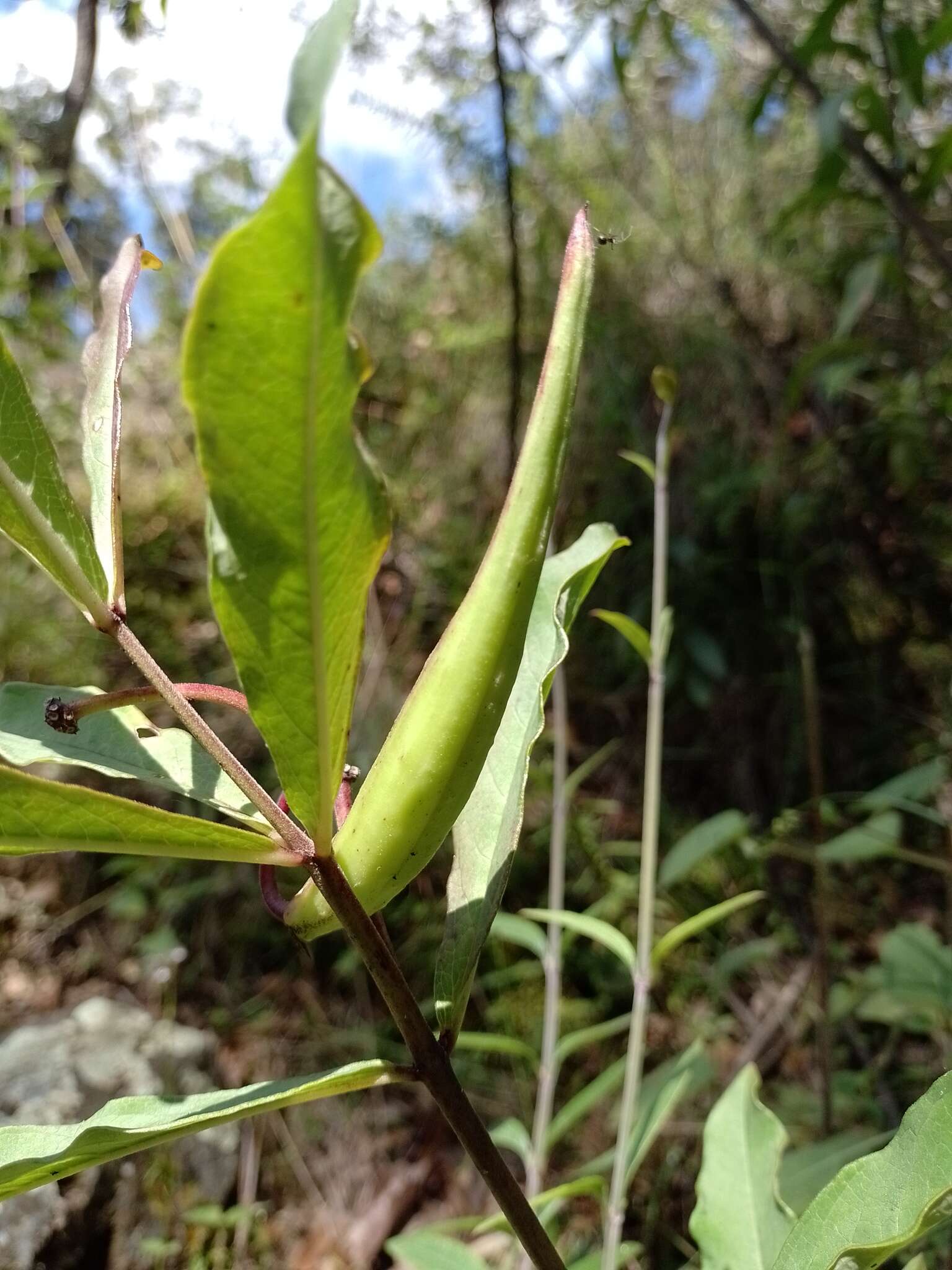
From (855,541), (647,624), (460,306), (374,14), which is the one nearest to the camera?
(374,14)

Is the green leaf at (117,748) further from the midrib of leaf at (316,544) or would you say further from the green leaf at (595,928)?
the green leaf at (595,928)

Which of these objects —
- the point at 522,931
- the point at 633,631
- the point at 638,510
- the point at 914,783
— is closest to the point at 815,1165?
the point at 522,931

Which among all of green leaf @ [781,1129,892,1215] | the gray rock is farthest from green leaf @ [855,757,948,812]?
the gray rock

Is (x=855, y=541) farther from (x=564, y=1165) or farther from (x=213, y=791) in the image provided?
(x=213, y=791)

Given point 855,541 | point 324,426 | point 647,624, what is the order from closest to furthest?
point 324,426 < point 855,541 < point 647,624

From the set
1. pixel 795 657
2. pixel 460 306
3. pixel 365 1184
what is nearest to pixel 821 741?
pixel 795 657

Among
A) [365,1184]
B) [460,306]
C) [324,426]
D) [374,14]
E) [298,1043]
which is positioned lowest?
[365,1184]

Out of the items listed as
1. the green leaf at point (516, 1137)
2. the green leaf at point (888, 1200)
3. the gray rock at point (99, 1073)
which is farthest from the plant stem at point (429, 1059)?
the gray rock at point (99, 1073)
